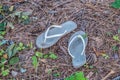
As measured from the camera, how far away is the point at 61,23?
210 centimetres

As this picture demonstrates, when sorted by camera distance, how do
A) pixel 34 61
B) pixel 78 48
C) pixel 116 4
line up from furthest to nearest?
pixel 116 4 < pixel 78 48 < pixel 34 61

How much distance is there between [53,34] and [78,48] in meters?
0.22

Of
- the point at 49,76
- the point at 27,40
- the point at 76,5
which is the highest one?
the point at 76,5

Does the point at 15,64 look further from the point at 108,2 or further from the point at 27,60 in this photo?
the point at 108,2

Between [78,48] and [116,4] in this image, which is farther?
[116,4]

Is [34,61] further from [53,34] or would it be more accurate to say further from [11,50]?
[53,34]

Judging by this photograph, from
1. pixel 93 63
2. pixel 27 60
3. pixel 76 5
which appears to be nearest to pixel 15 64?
pixel 27 60

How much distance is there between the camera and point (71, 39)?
1974 mm

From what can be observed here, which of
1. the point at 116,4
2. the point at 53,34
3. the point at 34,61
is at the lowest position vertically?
the point at 34,61

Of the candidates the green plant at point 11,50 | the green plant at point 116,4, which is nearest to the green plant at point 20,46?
the green plant at point 11,50

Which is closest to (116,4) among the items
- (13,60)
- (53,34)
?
(53,34)

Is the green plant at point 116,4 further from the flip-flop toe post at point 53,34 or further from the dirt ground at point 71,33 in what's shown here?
the flip-flop toe post at point 53,34

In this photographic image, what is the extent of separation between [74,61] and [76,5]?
53cm

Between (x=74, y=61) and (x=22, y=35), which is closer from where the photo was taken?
(x=74, y=61)
